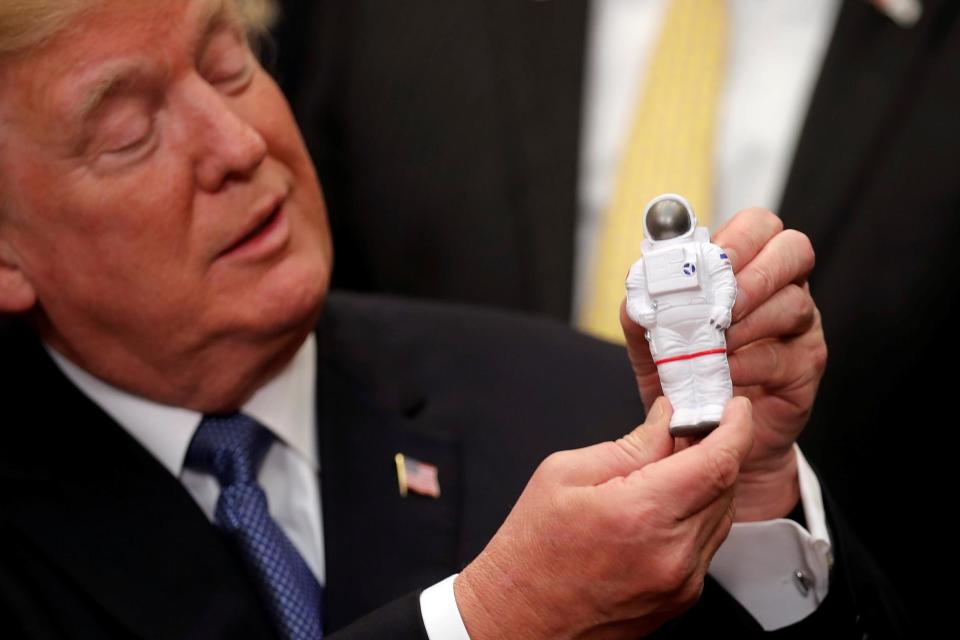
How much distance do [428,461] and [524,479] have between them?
6.3 inches

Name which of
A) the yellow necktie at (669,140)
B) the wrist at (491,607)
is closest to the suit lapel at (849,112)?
the yellow necktie at (669,140)

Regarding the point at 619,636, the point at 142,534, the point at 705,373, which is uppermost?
the point at 705,373

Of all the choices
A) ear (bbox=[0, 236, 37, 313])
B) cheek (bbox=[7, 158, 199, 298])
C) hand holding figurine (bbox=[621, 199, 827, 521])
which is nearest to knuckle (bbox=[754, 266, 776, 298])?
hand holding figurine (bbox=[621, 199, 827, 521])

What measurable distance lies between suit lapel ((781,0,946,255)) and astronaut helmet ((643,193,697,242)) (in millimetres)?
1088

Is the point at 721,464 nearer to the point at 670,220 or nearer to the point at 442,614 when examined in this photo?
the point at 670,220

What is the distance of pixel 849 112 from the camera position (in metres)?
2.87

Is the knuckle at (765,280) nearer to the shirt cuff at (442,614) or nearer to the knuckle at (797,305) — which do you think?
the knuckle at (797,305)

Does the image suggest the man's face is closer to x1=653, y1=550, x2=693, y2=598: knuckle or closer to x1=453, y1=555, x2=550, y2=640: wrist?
x1=453, y1=555, x2=550, y2=640: wrist

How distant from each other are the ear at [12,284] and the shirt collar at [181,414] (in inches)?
5.6

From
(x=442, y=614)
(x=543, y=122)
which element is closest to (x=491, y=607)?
(x=442, y=614)

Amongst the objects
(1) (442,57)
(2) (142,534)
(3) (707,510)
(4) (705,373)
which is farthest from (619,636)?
(1) (442,57)

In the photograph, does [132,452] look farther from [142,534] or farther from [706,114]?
[706,114]

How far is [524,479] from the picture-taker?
7.88 ft

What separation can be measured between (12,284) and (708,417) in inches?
42.9
